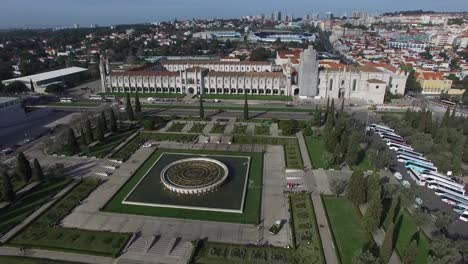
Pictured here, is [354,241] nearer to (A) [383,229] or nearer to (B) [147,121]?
(A) [383,229]

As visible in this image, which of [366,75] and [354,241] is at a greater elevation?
[366,75]

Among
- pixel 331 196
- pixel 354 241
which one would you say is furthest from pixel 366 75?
pixel 354 241

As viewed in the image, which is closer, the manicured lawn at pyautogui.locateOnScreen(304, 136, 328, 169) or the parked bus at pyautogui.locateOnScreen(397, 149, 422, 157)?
the manicured lawn at pyautogui.locateOnScreen(304, 136, 328, 169)

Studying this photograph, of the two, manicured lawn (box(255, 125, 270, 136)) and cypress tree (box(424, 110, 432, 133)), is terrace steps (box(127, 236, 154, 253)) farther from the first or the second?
cypress tree (box(424, 110, 432, 133))

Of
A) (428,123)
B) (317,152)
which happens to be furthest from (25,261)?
(428,123)

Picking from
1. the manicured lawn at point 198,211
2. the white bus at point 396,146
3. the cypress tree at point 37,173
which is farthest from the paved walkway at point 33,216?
the white bus at point 396,146

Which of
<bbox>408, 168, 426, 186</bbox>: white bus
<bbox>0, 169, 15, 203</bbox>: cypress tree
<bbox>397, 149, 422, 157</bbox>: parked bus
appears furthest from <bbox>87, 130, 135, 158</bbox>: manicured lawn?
<bbox>397, 149, 422, 157</bbox>: parked bus
